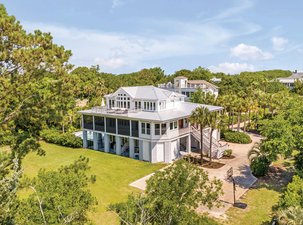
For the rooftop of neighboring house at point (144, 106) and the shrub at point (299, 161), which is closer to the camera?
the shrub at point (299, 161)

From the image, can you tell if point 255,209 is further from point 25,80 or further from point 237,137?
point 237,137

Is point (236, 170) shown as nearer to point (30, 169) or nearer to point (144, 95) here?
point (144, 95)

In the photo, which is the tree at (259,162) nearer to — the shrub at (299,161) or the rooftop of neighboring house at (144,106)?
the shrub at (299,161)

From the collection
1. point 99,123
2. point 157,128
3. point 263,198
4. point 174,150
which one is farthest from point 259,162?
point 99,123

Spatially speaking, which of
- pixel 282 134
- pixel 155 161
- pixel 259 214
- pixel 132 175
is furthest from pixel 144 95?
pixel 259 214

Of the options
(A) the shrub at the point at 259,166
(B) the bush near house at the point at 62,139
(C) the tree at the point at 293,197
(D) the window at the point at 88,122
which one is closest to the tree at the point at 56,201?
(C) the tree at the point at 293,197
